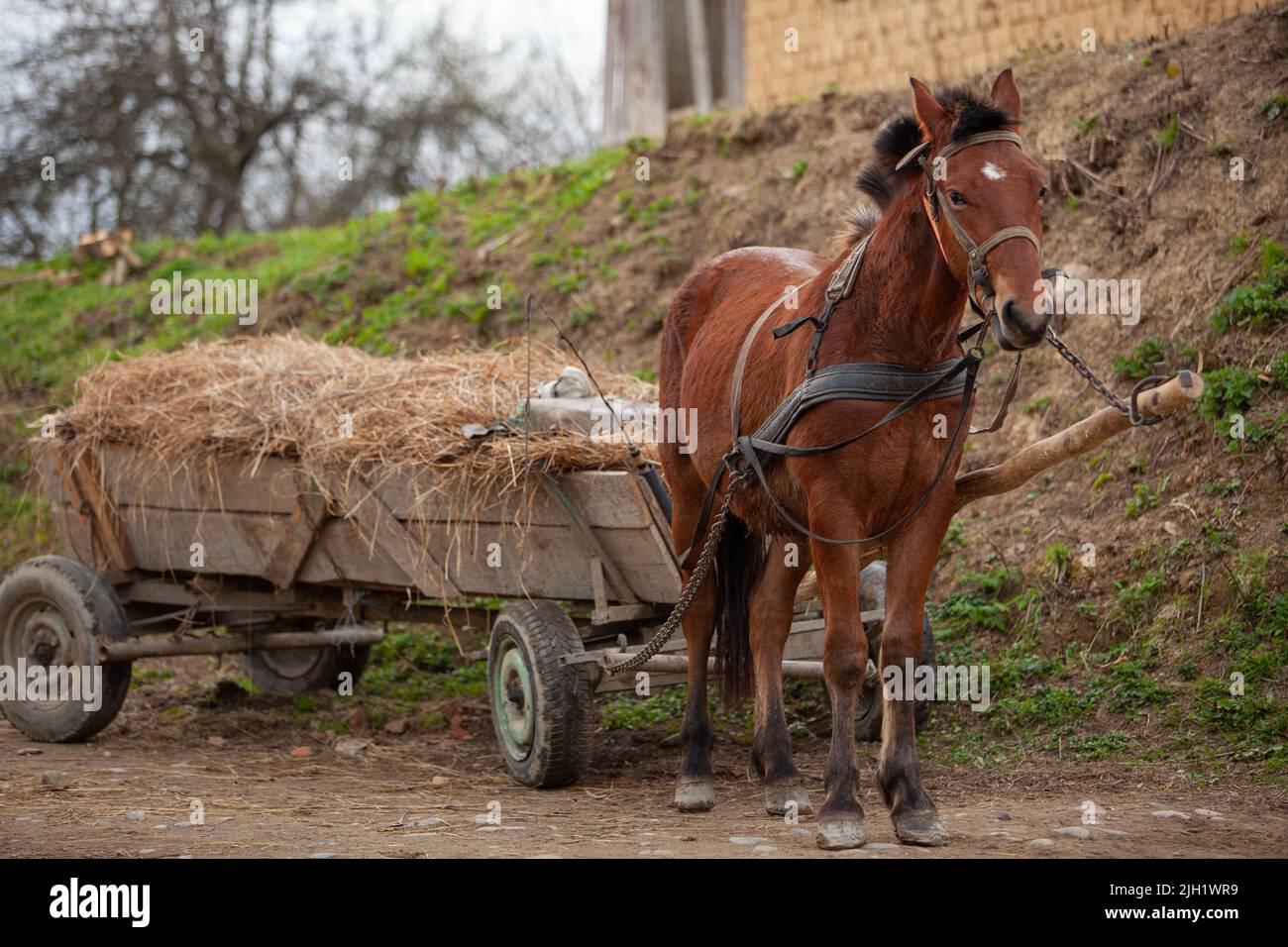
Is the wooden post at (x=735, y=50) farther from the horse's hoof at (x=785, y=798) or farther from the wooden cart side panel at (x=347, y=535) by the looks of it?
the horse's hoof at (x=785, y=798)

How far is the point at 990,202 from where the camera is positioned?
3.84 metres

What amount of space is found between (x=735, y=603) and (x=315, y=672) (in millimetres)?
3703

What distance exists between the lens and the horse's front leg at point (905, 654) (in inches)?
167

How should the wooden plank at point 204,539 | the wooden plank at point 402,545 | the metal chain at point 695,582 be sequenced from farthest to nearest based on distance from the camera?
1. the wooden plank at point 204,539
2. the wooden plank at point 402,545
3. the metal chain at point 695,582

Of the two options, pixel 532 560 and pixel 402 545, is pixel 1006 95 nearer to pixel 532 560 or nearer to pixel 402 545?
pixel 532 560

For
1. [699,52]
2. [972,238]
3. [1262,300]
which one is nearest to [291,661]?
[972,238]

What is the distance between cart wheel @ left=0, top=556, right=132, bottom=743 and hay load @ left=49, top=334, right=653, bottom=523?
0.68 meters

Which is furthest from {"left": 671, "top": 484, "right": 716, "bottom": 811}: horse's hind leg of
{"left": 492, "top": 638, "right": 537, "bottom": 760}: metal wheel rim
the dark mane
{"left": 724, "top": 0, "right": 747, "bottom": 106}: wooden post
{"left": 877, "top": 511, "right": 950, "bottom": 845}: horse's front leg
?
{"left": 724, "top": 0, "right": 747, "bottom": 106}: wooden post

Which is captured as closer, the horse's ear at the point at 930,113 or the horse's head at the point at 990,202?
the horse's head at the point at 990,202

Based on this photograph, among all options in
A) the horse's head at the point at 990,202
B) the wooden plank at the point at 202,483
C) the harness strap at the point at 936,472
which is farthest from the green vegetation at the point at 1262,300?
the wooden plank at the point at 202,483

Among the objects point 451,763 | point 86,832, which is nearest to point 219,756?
point 451,763

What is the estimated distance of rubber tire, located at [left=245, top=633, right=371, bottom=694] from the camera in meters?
8.09

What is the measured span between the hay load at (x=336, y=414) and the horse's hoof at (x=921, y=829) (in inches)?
80.7

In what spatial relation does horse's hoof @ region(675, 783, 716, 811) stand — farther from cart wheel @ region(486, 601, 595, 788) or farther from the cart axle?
the cart axle
